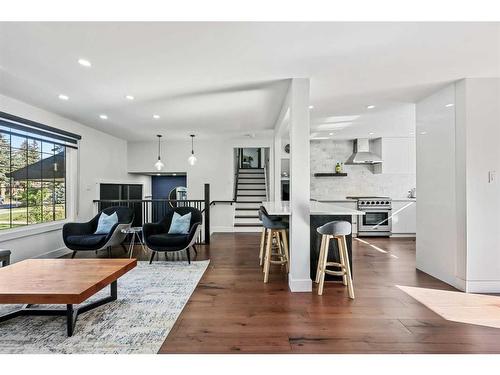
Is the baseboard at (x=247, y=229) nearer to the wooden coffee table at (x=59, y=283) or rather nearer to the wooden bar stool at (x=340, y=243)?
the wooden bar stool at (x=340, y=243)

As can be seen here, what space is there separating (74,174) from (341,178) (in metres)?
6.37

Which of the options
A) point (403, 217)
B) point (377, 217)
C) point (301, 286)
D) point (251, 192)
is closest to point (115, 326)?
point (301, 286)

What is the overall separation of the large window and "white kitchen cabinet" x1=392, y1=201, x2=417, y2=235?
7.33 m

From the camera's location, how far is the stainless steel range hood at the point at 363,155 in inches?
272

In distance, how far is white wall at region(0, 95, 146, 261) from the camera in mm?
4082

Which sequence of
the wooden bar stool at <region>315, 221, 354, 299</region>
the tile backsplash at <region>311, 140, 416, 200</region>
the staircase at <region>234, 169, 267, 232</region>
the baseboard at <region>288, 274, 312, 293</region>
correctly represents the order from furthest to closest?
the staircase at <region>234, 169, 267, 232</region>, the tile backsplash at <region>311, 140, 416, 200</region>, the baseboard at <region>288, 274, 312, 293</region>, the wooden bar stool at <region>315, 221, 354, 299</region>

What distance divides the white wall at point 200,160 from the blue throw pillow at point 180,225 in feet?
8.89

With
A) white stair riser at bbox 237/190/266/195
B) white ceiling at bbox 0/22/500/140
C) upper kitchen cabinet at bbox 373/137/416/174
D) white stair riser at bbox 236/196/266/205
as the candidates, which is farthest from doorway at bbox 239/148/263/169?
white ceiling at bbox 0/22/500/140

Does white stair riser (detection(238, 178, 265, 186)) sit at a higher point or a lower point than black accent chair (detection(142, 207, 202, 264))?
higher

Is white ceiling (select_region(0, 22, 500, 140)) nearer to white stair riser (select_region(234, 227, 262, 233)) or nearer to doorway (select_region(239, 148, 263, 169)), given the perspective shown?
white stair riser (select_region(234, 227, 262, 233))

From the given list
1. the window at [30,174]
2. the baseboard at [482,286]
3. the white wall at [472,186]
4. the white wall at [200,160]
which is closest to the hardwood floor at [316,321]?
the baseboard at [482,286]
